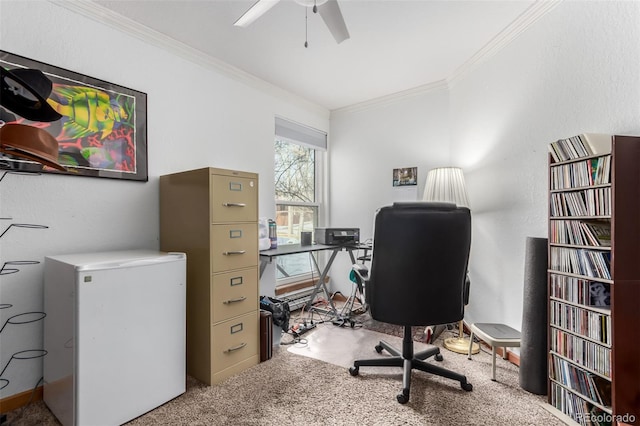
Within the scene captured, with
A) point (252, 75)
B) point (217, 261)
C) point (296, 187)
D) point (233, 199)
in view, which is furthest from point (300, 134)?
point (217, 261)

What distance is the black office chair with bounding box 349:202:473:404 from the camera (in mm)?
1540

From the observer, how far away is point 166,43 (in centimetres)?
219

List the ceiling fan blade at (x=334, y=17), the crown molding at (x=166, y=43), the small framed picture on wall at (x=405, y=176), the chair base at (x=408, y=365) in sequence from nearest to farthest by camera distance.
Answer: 1. the ceiling fan blade at (x=334, y=17)
2. the chair base at (x=408, y=365)
3. the crown molding at (x=166, y=43)
4. the small framed picture on wall at (x=405, y=176)

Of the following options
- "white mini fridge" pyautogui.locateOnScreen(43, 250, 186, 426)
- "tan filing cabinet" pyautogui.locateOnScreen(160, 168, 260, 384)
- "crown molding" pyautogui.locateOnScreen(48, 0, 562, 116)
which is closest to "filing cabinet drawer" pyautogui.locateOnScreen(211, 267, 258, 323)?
"tan filing cabinet" pyautogui.locateOnScreen(160, 168, 260, 384)

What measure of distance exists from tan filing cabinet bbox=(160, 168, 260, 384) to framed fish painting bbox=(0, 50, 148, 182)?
338 mm

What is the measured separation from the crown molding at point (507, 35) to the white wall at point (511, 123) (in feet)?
0.12

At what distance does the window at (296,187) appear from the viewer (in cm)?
331

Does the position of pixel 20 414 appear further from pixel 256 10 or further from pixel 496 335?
pixel 496 335

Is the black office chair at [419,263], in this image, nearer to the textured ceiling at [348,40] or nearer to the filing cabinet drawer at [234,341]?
the filing cabinet drawer at [234,341]

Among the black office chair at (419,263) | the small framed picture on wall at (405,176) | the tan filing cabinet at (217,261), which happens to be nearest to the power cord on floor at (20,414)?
the tan filing cabinet at (217,261)

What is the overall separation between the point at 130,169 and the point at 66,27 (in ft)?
2.88

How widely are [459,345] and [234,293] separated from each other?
177cm

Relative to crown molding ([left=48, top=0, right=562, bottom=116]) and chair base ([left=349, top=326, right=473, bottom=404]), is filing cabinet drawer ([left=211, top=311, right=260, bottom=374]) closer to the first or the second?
chair base ([left=349, top=326, right=473, bottom=404])

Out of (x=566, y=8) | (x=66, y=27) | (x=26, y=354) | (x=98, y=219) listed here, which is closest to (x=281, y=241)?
(x=98, y=219)
